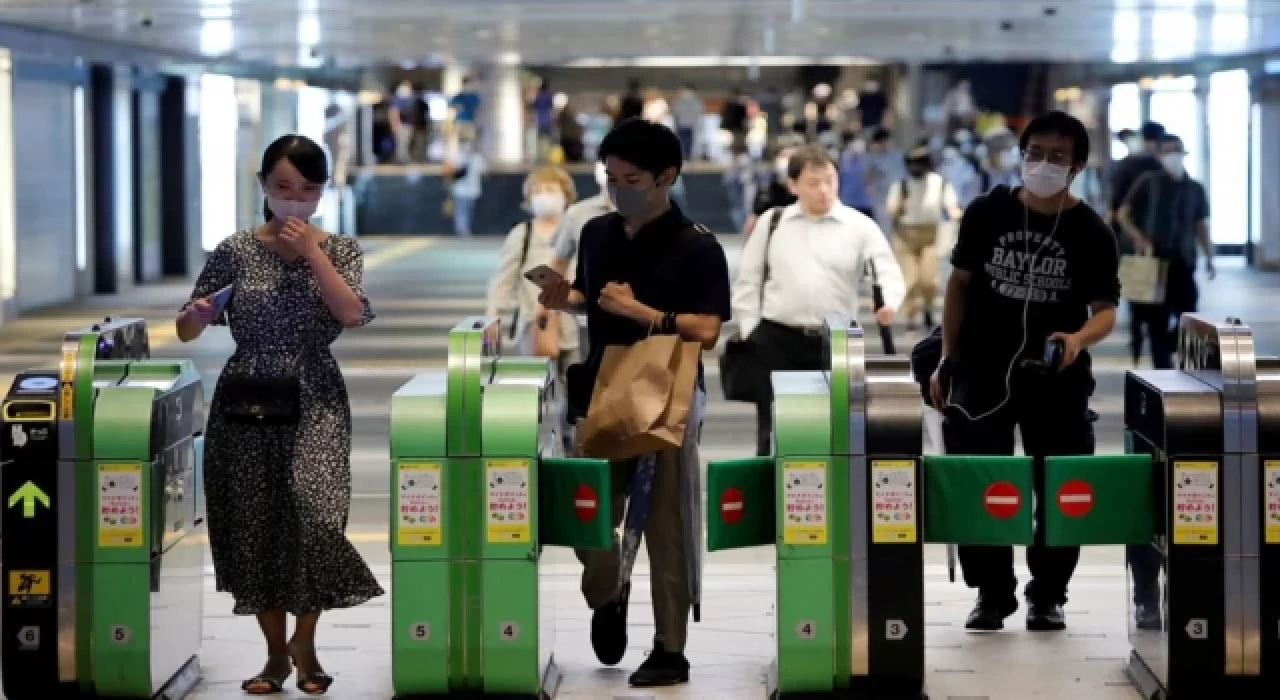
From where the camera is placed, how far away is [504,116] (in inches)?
1623

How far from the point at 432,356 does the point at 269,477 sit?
36.0ft

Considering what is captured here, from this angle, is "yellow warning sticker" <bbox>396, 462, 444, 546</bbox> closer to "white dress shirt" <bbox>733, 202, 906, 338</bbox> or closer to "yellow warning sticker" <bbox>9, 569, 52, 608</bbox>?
"yellow warning sticker" <bbox>9, 569, 52, 608</bbox>

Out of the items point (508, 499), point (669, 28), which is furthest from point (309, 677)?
point (669, 28)

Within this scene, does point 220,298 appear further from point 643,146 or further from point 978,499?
point 978,499

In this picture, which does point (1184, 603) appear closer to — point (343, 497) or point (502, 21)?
point (343, 497)

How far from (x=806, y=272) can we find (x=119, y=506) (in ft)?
12.4

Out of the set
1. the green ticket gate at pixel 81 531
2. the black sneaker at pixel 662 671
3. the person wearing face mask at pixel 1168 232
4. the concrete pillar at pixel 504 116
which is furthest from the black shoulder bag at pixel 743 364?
the concrete pillar at pixel 504 116

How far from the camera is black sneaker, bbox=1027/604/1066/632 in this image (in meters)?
7.31

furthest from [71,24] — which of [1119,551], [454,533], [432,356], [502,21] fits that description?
[454,533]

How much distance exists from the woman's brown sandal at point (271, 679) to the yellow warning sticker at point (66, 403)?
0.95 meters

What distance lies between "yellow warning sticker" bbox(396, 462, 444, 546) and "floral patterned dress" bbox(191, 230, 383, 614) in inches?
10.5

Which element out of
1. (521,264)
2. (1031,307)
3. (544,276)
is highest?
(521,264)

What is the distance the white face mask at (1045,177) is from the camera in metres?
6.95

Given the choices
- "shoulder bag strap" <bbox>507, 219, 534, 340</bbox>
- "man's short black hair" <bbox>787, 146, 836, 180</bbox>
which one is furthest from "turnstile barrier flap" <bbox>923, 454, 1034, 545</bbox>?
"shoulder bag strap" <bbox>507, 219, 534, 340</bbox>
